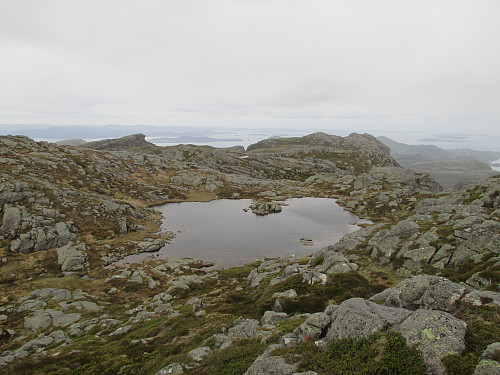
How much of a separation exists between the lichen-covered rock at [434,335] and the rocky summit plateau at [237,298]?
55mm

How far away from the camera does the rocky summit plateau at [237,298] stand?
13461 mm

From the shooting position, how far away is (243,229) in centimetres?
7162

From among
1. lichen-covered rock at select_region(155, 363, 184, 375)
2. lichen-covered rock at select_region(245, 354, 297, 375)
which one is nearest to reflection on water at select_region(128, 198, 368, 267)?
→ lichen-covered rock at select_region(155, 363, 184, 375)

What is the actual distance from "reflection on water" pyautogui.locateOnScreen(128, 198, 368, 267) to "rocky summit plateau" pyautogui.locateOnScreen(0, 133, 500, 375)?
5.46 m

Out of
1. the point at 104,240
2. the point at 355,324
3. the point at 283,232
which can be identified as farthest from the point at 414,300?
the point at 104,240

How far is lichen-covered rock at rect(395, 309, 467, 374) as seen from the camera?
11.7 m

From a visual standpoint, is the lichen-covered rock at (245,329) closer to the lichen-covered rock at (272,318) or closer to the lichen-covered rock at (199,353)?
the lichen-covered rock at (272,318)

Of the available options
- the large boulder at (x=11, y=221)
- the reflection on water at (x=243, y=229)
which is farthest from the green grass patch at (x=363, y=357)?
the large boulder at (x=11, y=221)

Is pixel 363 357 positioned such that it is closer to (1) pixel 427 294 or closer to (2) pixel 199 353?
(1) pixel 427 294

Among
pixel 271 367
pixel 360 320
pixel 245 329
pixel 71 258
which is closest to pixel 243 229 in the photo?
pixel 71 258

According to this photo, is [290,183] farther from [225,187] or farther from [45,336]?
[45,336]

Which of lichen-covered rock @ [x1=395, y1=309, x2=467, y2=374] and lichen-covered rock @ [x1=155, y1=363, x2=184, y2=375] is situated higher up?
lichen-covered rock @ [x1=395, y1=309, x2=467, y2=374]

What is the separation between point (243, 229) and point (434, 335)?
60.3m

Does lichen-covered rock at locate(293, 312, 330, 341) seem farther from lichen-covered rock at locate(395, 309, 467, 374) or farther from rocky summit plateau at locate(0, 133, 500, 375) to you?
lichen-covered rock at locate(395, 309, 467, 374)
